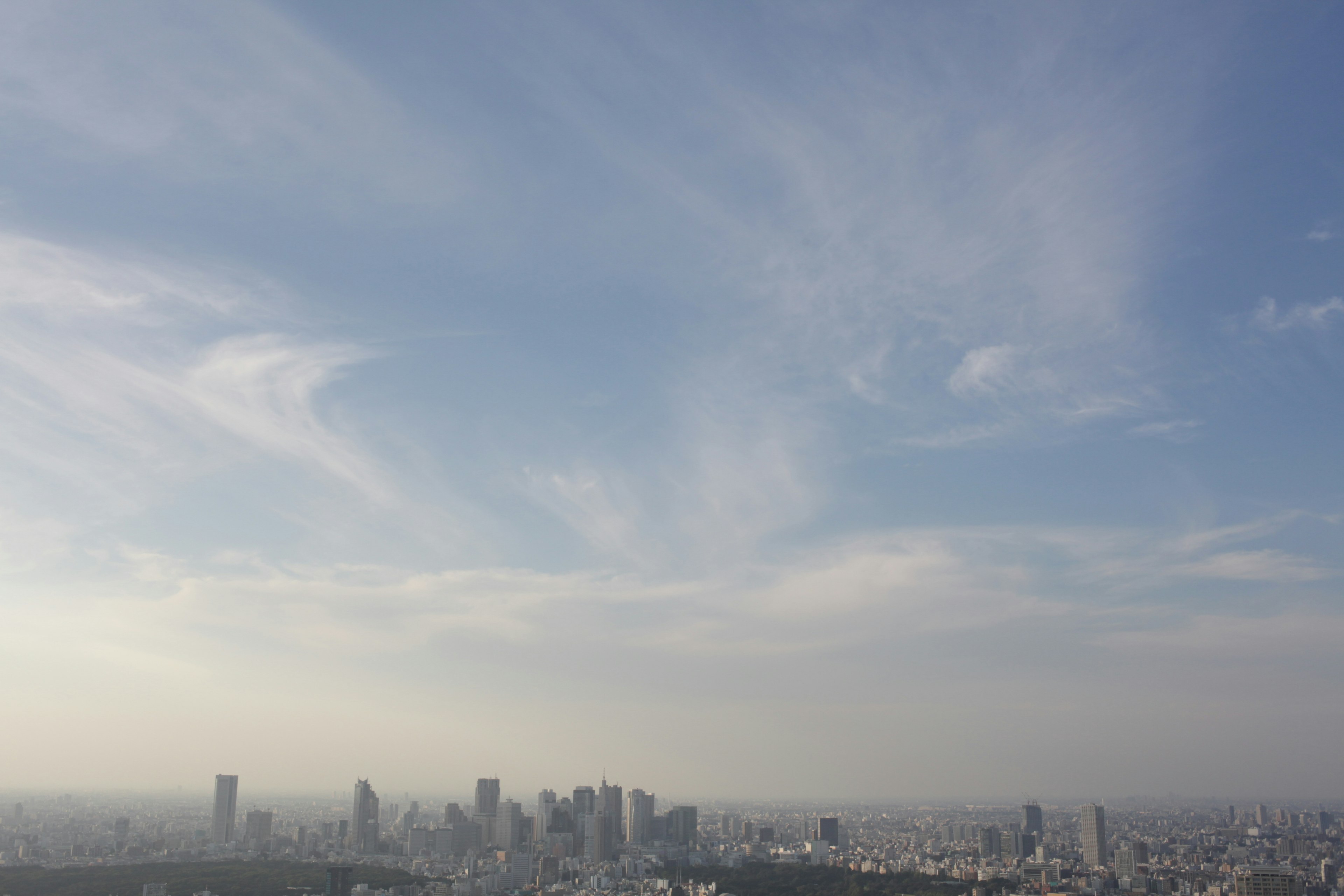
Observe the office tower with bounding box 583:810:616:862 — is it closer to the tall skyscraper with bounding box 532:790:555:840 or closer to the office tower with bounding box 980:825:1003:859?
the tall skyscraper with bounding box 532:790:555:840

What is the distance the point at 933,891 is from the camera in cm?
2506

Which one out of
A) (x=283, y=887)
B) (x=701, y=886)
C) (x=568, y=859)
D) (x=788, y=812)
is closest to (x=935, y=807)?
(x=788, y=812)

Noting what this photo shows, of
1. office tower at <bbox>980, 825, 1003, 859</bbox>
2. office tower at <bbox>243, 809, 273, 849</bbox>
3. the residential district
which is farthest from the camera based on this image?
office tower at <bbox>243, 809, 273, 849</bbox>

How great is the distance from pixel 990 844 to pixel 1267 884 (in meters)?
19.9

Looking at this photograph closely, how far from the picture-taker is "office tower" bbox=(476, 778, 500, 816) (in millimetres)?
51156

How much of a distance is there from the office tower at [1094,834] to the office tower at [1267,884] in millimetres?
14627

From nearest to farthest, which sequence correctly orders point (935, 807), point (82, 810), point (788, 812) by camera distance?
point (82, 810) < point (788, 812) < point (935, 807)

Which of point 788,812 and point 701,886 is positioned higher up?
point 701,886

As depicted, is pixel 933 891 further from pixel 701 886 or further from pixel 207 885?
pixel 207 885

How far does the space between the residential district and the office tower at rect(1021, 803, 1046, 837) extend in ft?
0.45

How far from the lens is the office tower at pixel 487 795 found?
51156 mm

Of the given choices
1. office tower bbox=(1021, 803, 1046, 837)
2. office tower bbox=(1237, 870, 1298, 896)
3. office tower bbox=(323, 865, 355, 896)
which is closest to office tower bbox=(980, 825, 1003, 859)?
office tower bbox=(1021, 803, 1046, 837)

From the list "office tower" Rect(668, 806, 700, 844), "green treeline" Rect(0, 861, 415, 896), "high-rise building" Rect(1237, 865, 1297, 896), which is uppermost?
→ "high-rise building" Rect(1237, 865, 1297, 896)

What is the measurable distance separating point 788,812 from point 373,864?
2625 inches
